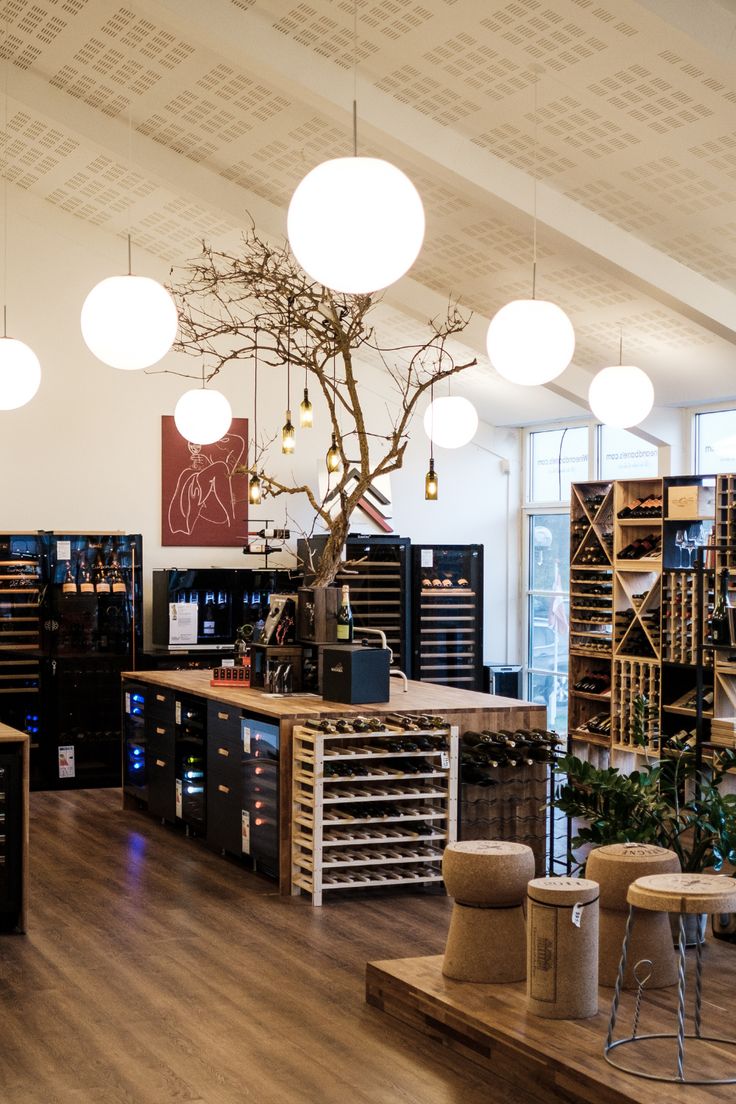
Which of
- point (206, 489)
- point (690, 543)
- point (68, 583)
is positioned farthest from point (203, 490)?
point (690, 543)

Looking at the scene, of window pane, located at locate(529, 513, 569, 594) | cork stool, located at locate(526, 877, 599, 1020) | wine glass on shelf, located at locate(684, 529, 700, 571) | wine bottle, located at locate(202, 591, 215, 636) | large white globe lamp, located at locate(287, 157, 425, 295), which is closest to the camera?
large white globe lamp, located at locate(287, 157, 425, 295)

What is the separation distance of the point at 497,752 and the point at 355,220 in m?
3.58

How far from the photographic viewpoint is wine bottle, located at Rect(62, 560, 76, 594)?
9359mm

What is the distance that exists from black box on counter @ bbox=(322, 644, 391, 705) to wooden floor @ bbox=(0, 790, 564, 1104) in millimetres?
1003

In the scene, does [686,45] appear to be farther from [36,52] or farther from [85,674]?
[85,674]

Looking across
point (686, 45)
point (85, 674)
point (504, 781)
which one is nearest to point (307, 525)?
point (85, 674)

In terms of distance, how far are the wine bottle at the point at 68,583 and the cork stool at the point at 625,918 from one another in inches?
219

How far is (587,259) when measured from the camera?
289 inches

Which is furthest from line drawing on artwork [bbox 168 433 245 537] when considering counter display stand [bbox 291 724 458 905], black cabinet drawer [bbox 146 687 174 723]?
counter display stand [bbox 291 724 458 905]

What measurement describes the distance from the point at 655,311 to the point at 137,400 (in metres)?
4.28

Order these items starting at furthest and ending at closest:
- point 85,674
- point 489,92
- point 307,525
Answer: point 307,525, point 85,674, point 489,92

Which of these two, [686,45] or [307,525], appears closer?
[686,45]

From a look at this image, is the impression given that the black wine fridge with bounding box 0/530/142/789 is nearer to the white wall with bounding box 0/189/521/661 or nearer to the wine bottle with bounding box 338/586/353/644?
the white wall with bounding box 0/189/521/661

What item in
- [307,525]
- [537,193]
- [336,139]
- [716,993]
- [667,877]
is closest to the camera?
[667,877]
